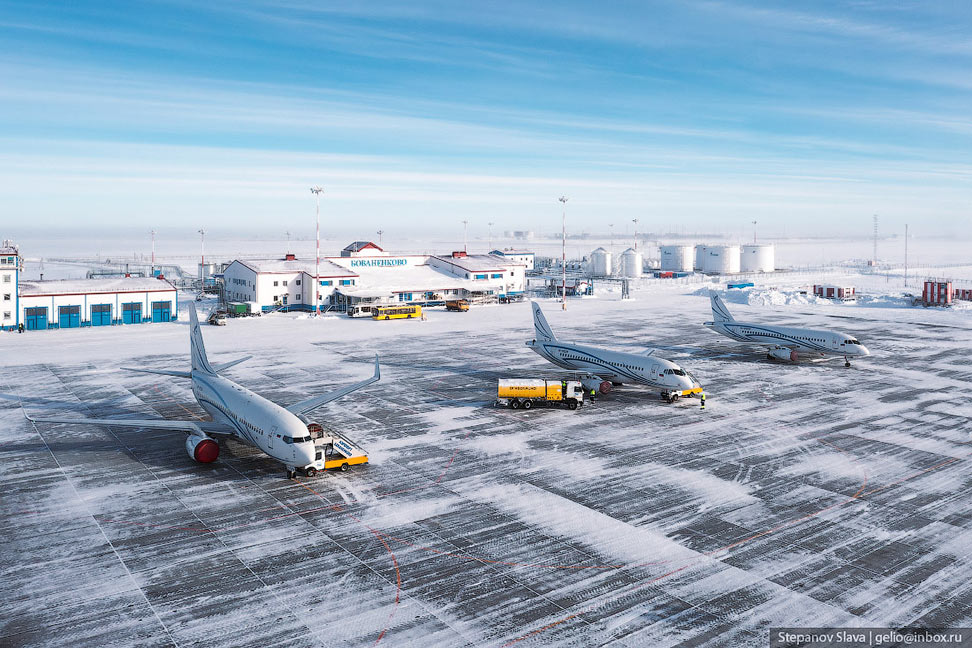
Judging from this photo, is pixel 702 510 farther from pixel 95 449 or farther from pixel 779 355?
pixel 779 355

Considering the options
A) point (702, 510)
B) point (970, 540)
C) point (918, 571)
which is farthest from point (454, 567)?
point (970, 540)

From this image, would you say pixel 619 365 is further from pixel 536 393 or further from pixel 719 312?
pixel 719 312

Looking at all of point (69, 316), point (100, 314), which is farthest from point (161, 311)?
point (69, 316)

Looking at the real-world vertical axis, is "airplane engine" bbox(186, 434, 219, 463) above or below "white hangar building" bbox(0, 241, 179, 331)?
below

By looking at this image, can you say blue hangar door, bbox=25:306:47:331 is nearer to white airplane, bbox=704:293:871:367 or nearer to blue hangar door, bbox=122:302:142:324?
blue hangar door, bbox=122:302:142:324

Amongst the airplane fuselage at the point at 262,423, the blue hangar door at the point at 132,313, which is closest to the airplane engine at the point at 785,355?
the airplane fuselage at the point at 262,423

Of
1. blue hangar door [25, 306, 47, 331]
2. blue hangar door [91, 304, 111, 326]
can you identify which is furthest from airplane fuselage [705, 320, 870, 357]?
blue hangar door [25, 306, 47, 331]

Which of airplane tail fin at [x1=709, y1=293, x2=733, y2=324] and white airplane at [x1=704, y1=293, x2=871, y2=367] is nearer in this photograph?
white airplane at [x1=704, y1=293, x2=871, y2=367]
